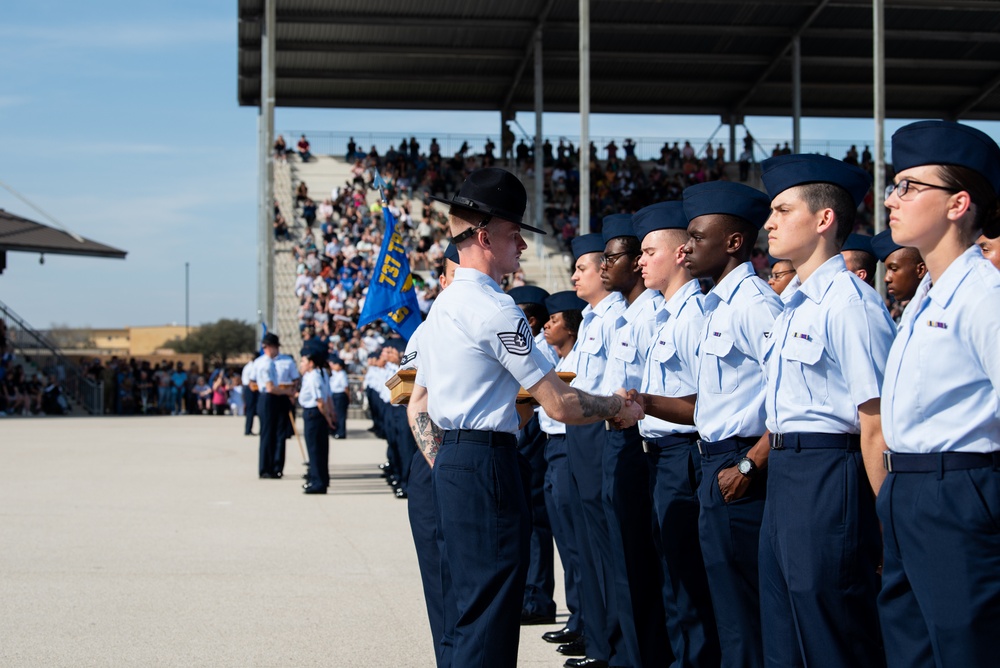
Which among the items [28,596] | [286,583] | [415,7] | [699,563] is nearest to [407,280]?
[286,583]

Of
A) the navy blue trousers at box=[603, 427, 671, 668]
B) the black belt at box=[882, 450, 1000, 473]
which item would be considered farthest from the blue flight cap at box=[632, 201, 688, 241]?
the black belt at box=[882, 450, 1000, 473]

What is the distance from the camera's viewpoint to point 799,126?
115ft

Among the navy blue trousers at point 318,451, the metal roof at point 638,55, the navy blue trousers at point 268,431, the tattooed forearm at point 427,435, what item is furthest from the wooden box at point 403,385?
the metal roof at point 638,55

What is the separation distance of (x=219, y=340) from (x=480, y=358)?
102028mm

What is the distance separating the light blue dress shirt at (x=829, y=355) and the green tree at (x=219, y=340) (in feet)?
319

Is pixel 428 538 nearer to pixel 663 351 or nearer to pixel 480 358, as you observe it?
pixel 480 358

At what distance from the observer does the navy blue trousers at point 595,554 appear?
6.19 metres

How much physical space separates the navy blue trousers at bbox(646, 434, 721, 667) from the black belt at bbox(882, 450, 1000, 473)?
175cm

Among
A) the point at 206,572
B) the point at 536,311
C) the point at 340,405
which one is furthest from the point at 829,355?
the point at 340,405

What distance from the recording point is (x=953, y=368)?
345 centimetres

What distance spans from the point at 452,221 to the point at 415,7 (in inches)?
1130

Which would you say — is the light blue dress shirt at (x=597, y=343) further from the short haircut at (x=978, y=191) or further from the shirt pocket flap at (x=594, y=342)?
the short haircut at (x=978, y=191)

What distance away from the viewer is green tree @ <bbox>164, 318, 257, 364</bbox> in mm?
101938

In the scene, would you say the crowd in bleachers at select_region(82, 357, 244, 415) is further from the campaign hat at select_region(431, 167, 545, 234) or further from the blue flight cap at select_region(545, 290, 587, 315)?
the campaign hat at select_region(431, 167, 545, 234)
